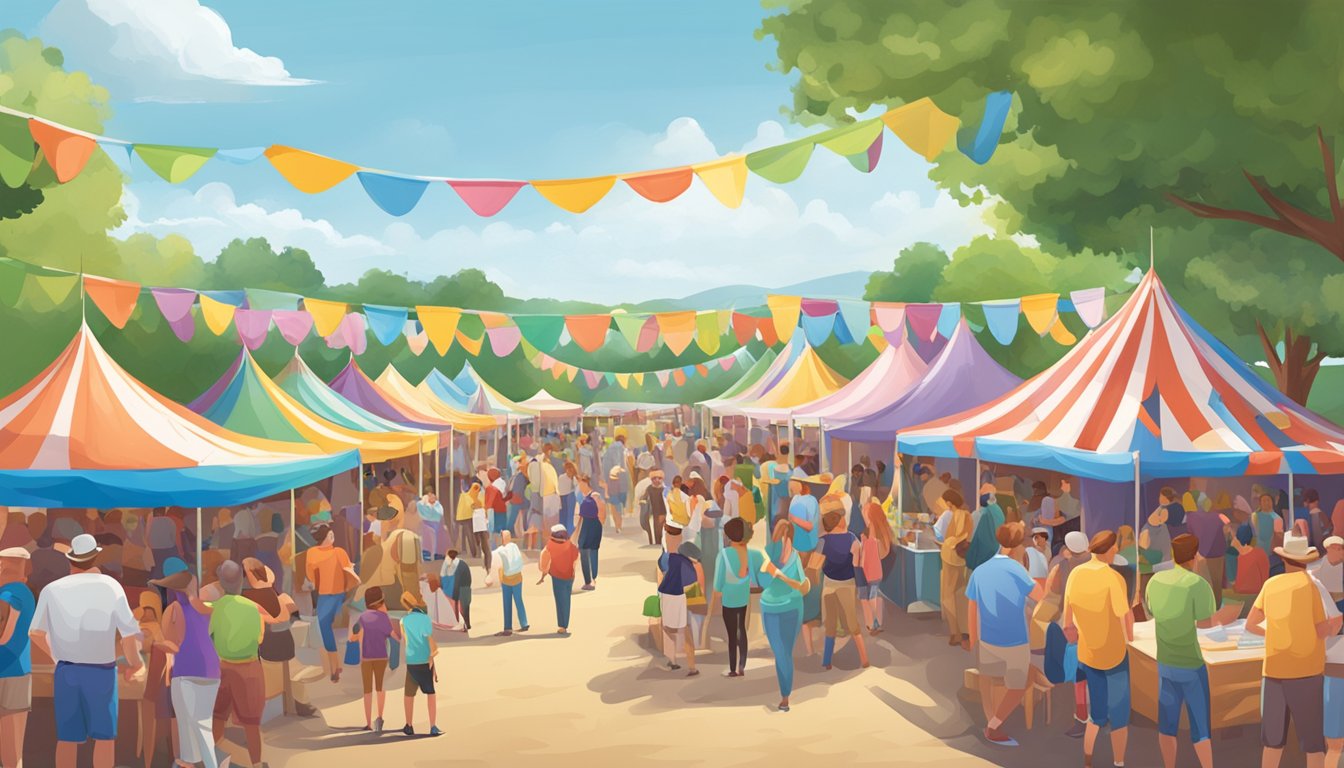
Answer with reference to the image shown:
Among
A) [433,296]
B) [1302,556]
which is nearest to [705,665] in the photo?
[1302,556]

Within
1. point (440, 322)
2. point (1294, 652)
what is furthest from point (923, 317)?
point (1294, 652)

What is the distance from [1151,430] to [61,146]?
9172 mm

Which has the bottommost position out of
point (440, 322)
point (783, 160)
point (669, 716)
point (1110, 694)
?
point (669, 716)

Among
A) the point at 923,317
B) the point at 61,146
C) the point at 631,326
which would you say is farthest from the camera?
the point at 631,326

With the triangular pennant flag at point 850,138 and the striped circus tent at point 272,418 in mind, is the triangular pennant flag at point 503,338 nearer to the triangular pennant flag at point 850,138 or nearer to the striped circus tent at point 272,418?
the striped circus tent at point 272,418

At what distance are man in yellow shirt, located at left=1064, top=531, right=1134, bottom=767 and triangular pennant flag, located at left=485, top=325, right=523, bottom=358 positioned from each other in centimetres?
1879

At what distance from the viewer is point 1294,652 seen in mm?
6836

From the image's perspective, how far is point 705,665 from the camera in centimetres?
1107

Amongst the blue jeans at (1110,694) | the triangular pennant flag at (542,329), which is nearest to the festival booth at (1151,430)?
the blue jeans at (1110,694)

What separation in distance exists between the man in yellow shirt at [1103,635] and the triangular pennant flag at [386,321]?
16.3 meters

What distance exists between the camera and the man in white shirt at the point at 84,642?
7039 mm

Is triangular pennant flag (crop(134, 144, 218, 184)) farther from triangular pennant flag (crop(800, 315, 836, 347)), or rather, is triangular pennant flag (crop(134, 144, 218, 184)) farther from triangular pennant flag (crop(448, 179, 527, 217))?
triangular pennant flag (crop(800, 315, 836, 347))

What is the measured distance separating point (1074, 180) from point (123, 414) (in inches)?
382

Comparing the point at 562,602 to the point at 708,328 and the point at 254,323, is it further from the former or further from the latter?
the point at 708,328
